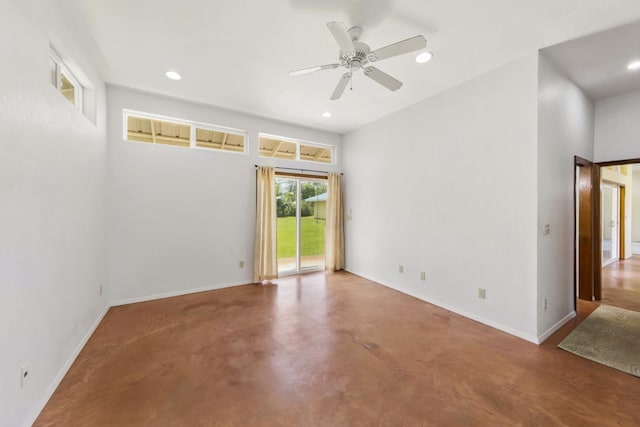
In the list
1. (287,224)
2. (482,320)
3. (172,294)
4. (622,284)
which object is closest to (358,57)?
(482,320)

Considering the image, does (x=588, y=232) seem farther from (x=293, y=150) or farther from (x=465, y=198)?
(x=293, y=150)

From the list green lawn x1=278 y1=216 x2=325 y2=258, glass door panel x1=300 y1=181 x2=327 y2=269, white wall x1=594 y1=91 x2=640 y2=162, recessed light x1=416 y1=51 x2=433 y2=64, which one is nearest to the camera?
recessed light x1=416 y1=51 x2=433 y2=64

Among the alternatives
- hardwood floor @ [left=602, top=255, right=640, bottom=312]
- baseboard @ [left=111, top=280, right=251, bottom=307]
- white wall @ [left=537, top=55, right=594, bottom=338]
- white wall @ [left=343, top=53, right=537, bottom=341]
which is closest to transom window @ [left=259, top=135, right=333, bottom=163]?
white wall @ [left=343, top=53, right=537, bottom=341]

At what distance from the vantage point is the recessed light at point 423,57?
263 cm

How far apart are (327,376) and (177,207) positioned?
3314 mm

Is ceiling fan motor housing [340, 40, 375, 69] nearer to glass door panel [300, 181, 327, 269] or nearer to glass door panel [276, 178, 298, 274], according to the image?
glass door panel [276, 178, 298, 274]

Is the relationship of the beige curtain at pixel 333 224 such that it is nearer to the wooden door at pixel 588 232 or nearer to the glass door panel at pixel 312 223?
the glass door panel at pixel 312 223

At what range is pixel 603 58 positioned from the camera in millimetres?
2643

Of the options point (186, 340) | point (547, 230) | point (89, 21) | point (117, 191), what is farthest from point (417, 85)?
point (117, 191)

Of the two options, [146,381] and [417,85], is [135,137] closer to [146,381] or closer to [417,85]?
[146,381]

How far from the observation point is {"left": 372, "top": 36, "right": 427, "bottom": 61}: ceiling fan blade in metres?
1.89

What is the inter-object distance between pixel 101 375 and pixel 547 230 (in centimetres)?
458

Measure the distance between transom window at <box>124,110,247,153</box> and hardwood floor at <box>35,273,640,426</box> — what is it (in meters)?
2.57

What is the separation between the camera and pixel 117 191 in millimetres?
3518
